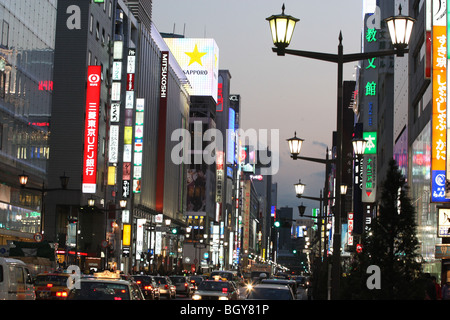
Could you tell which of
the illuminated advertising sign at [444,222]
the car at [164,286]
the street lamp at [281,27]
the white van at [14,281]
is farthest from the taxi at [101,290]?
the car at [164,286]

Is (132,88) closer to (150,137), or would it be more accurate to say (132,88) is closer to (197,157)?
(150,137)

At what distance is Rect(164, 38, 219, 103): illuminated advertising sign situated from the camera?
597 feet

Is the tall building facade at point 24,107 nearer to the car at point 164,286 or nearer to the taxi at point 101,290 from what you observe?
the car at point 164,286

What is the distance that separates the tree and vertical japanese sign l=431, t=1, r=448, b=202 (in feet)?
52.8

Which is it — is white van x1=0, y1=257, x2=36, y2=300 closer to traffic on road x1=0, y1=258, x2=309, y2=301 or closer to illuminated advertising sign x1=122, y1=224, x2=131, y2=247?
traffic on road x1=0, y1=258, x2=309, y2=301

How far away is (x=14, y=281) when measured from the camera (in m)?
23.8

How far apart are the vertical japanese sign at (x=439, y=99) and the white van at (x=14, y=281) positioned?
19.1 metres

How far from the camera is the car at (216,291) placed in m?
36.5

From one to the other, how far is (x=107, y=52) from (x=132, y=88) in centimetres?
526

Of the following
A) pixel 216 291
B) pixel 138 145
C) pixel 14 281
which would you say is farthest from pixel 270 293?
pixel 138 145

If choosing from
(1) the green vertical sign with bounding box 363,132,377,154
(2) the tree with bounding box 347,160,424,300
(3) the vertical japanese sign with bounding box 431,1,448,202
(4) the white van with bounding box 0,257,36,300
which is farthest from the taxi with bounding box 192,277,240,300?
(1) the green vertical sign with bounding box 363,132,377,154

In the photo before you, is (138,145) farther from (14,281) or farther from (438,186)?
(14,281)
